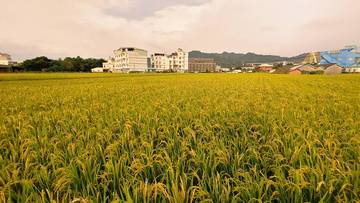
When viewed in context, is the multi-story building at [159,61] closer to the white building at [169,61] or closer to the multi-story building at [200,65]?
the white building at [169,61]

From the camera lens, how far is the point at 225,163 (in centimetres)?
242

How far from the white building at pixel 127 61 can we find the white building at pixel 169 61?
8875 millimetres

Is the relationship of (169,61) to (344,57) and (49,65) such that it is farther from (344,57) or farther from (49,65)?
(344,57)

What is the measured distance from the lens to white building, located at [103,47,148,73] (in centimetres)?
11396

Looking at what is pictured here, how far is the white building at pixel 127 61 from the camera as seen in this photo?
114 meters

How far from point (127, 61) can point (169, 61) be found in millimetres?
30630

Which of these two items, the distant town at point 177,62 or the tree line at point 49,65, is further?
the distant town at point 177,62

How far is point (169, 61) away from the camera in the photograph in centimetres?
13525

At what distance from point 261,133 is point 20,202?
11.2 ft

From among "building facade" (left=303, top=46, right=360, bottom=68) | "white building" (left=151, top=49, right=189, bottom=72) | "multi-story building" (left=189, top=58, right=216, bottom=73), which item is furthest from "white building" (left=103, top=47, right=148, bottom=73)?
"building facade" (left=303, top=46, right=360, bottom=68)

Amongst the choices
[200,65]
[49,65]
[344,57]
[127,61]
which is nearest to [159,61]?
[127,61]

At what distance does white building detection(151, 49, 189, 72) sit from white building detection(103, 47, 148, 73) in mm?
8875

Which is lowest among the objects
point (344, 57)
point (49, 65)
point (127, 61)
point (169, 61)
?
point (49, 65)

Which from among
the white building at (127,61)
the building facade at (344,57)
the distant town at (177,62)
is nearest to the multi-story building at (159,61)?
the distant town at (177,62)
